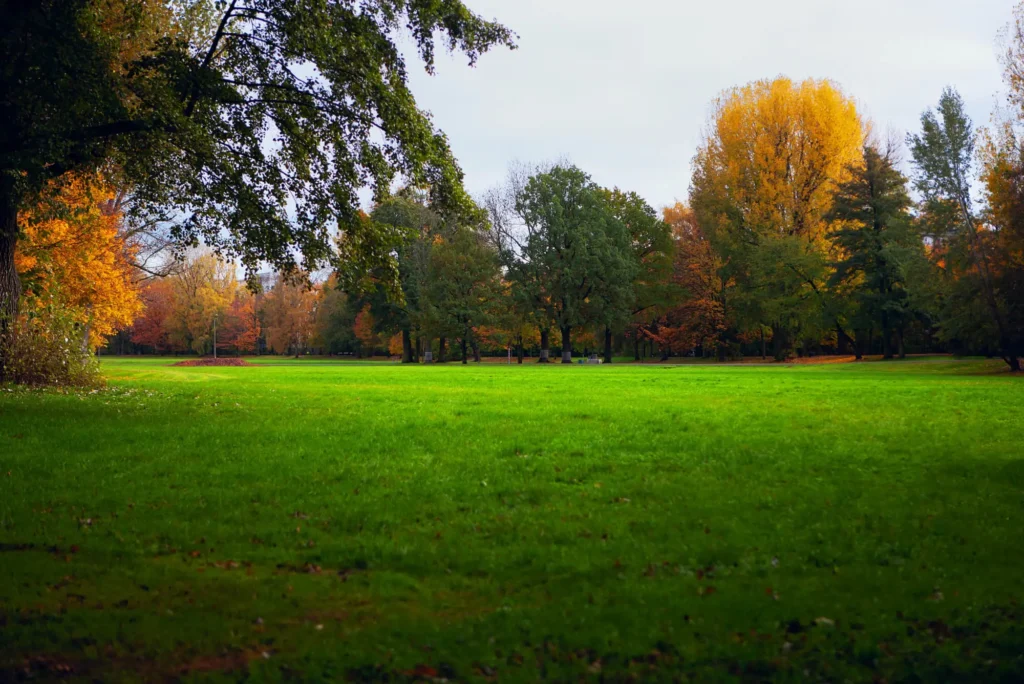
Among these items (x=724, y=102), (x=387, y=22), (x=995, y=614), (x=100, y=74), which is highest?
(x=724, y=102)

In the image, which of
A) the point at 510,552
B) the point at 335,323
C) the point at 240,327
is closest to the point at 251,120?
the point at 510,552

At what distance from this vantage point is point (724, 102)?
178ft

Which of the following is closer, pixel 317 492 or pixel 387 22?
pixel 317 492

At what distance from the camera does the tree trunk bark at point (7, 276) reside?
16594mm

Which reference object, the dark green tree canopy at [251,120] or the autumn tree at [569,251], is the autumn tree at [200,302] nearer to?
the autumn tree at [569,251]

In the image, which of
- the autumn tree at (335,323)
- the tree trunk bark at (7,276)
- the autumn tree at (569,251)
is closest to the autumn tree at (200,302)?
the autumn tree at (335,323)

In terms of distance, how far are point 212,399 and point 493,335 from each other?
139 ft

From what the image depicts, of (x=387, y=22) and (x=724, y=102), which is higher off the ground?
(x=724, y=102)

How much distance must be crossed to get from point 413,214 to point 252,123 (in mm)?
44152

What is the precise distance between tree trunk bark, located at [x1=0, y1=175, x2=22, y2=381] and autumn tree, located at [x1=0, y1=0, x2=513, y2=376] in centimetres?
4

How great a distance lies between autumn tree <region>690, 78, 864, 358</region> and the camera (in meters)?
49.5

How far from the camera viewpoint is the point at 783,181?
167 ft

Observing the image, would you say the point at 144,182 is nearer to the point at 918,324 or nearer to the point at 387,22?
the point at 387,22

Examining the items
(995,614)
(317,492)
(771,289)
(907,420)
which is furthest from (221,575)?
(771,289)
